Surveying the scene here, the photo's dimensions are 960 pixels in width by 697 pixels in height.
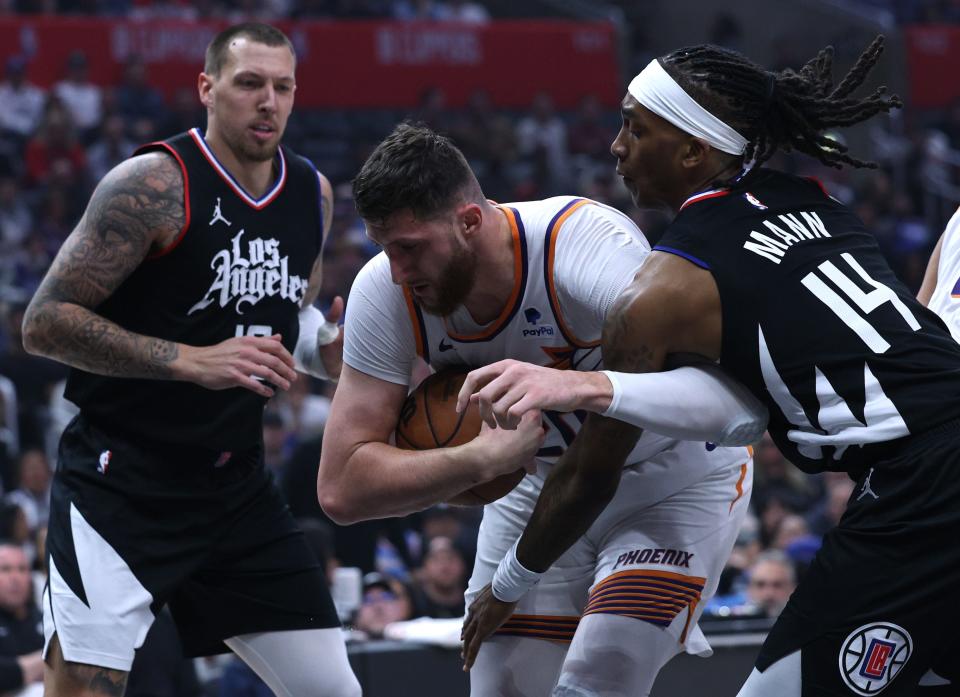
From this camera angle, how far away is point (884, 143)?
705 inches

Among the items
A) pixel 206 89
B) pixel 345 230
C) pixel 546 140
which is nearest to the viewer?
pixel 206 89

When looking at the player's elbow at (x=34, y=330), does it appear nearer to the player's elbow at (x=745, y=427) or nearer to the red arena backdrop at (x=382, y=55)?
the player's elbow at (x=745, y=427)

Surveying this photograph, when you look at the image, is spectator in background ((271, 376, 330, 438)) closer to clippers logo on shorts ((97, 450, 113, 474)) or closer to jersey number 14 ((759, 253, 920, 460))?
clippers logo on shorts ((97, 450, 113, 474))

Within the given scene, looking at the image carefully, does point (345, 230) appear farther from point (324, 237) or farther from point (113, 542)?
point (113, 542)

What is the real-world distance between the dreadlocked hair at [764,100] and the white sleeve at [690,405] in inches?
23.4

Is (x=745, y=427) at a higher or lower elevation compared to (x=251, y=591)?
higher

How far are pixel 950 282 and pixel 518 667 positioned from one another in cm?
163

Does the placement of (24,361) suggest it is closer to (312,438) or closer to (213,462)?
(312,438)

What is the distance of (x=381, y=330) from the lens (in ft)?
12.4

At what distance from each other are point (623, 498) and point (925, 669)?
1114mm

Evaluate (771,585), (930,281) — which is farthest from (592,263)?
(771,585)

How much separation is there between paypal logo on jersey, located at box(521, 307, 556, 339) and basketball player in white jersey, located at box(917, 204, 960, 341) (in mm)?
1079

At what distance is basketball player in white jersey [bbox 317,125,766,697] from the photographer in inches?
139

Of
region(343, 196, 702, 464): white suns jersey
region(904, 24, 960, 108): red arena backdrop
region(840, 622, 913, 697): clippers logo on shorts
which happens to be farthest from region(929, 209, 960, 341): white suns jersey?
region(904, 24, 960, 108): red arena backdrop
